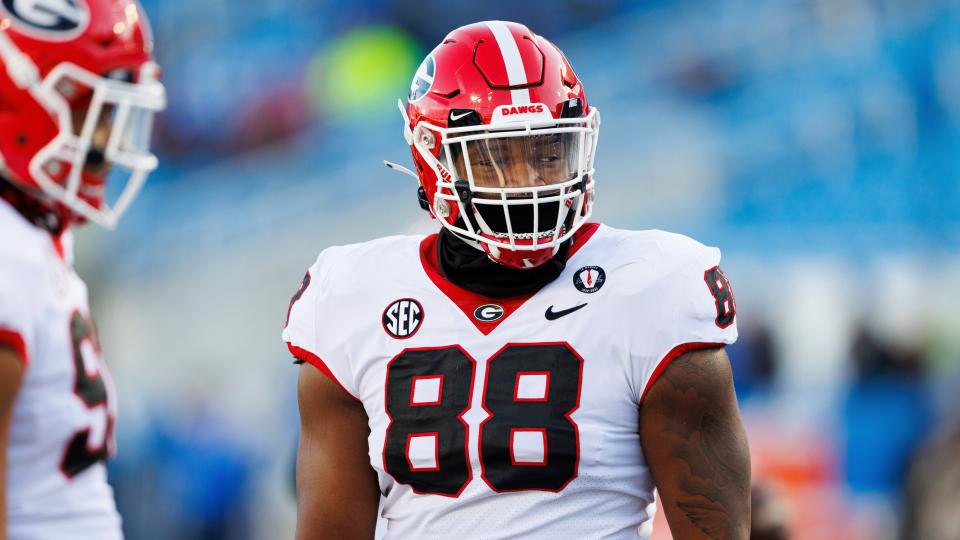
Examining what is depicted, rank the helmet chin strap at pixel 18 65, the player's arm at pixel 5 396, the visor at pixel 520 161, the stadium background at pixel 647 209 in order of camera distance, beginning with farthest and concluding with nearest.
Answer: the stadium background at pixel 647 209
the visor at pixel 520 161
the helmet chin strap at pixel 18 65
the player's arm at pixel 5 396

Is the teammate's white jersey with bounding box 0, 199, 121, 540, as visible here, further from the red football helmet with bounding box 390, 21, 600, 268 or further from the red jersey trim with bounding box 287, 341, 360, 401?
the red football helmet with bounding box 390, 21, 600, 268

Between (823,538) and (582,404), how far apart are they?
11.9 feet

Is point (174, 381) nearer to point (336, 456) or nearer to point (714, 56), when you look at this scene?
point (714, 56)

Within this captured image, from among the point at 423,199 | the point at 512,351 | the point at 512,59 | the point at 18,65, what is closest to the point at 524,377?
the point at 512,351

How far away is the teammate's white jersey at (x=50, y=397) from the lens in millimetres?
1516

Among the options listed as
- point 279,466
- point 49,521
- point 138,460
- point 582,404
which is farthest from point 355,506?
point 138,460

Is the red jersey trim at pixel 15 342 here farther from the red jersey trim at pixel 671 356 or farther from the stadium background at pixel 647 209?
the stadium background at pixel 647 209

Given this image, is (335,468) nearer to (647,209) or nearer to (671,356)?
(671,356)

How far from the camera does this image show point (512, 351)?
1.98m

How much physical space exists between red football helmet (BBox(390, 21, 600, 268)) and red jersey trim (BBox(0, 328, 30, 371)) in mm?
791

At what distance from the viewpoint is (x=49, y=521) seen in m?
1.59

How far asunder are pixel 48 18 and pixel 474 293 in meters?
0.82

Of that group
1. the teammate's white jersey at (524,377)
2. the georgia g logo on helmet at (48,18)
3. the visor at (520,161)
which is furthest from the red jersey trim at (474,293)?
the georgia g logo on helmet at (48,18)

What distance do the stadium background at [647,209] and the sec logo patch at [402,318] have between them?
3323 millimetres
